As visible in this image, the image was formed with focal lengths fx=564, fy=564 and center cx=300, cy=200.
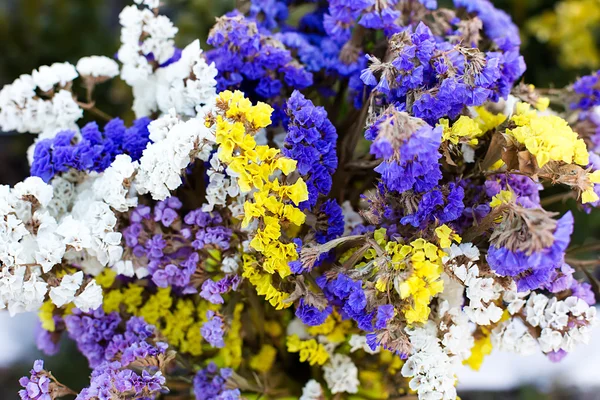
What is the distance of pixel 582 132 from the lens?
0.67m

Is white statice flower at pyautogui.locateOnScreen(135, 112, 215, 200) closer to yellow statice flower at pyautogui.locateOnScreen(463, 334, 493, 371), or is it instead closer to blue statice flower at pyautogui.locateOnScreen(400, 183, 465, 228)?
blue statice flower at pyautogui.locateOnScreen(400, 183, 465, 228)

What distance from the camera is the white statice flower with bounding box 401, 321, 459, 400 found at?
498mm

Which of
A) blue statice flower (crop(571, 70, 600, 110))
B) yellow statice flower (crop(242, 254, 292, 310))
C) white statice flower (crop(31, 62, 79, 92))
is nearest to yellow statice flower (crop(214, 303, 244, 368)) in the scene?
yellow statice flower (crop(242, 254, 292, 310))

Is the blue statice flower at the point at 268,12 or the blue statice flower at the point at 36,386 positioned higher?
the blue statice flower at the point at 268,12

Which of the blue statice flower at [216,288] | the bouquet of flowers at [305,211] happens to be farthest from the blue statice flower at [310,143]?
the blue statice flower at [216,288]

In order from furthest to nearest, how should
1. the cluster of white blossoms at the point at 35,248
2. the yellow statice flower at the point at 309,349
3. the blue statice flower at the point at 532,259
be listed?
the yellow statice flower at the point at 309,349 → the cluster of white blossoms at the point at 35,248 → the blue statice flower at the point at 532,259

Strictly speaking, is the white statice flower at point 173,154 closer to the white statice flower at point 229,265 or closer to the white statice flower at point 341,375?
the white statice flower at point 229,265

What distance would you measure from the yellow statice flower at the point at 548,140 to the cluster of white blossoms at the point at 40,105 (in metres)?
0.47

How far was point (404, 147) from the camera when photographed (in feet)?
1.36

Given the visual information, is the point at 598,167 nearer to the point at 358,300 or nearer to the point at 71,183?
the point at 358,300

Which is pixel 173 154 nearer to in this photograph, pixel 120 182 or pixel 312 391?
pixel 120 182

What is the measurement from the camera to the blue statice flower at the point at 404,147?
414 millimetres

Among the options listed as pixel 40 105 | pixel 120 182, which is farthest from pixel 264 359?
pixel 40 105

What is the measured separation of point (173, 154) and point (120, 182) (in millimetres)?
63
